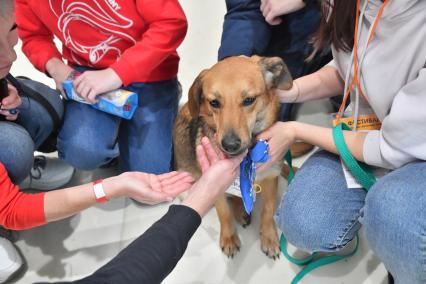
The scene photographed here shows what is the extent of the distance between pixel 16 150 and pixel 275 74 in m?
0.89

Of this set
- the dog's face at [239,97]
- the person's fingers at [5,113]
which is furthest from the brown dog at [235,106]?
the person's fingers at [5,113]

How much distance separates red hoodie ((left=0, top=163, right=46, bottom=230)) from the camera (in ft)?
3.67

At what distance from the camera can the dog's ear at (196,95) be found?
1.27 metres

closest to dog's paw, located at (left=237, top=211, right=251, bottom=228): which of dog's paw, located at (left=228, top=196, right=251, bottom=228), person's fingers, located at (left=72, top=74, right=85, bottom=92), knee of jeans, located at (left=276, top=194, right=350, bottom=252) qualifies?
dog's paw, located at (left=228, top=196, right=251, bottom=228)

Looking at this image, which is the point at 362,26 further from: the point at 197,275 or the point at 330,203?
the point at 197,275

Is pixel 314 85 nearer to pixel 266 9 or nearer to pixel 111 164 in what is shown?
pixel 266 9

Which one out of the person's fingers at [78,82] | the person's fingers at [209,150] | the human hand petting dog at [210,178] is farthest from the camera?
the person's fingers at [78,82]

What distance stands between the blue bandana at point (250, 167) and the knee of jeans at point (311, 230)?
0.47 ft

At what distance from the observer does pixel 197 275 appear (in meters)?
1.45

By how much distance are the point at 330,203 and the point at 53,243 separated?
43.3 inches

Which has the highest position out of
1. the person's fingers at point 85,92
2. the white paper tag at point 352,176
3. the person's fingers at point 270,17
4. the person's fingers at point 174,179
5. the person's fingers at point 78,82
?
the person's fingers at point 270,17

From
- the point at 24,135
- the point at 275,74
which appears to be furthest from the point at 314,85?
the point at 24,135

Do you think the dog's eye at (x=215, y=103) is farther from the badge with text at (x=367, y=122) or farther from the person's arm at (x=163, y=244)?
the badge with text at (x=367, y=122)

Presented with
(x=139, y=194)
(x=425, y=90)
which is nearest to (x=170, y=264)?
(x=139, y=194)
